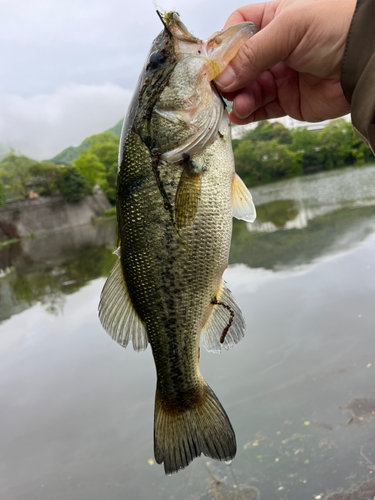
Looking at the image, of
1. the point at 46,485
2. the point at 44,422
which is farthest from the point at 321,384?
the point at 44,422

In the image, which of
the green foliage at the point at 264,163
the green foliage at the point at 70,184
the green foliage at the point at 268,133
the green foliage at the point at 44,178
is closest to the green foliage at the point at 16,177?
the green foliage at the point at 44,178

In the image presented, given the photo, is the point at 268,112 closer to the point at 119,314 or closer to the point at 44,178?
the point at 119,314

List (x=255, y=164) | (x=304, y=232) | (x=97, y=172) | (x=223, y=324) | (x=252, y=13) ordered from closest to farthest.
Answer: (x=223, y=324) → (x=252, y=13) → (x=304, y=232) → (x=255, y=164) → (x=97, y=172)

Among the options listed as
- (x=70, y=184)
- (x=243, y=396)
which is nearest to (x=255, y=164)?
(x=70, y=184)

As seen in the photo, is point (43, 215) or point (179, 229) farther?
point (43, 215)

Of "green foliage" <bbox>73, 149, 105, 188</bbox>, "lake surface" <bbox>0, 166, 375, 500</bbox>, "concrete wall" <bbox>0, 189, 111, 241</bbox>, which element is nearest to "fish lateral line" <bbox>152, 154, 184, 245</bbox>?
"lake surface" <bbox>0, 166, 375, 500</bbox>

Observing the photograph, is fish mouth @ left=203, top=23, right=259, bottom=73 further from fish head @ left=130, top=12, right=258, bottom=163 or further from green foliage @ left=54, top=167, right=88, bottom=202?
green foliage @ left=54, top=167, right=88, bottom=202
